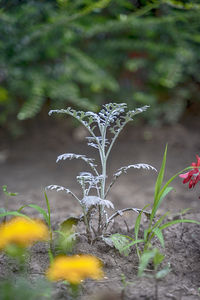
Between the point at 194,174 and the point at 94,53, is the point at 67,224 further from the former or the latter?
the point at 94,53

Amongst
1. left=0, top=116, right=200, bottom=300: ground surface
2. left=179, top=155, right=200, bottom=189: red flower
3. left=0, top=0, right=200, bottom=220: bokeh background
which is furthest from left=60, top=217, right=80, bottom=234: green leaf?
left=0, top=0, right=200, bottom=220: bokeh background

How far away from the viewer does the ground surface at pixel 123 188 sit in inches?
55.6

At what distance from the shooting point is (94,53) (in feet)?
12.9

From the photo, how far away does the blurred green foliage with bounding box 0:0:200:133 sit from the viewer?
3475mm

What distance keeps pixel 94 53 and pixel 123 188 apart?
5.14 ft

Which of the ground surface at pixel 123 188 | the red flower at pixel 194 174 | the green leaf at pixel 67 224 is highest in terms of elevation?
the red flower at pixel 194 174

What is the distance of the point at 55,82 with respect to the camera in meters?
3.58

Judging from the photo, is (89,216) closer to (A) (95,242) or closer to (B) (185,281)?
(A) (95,242)

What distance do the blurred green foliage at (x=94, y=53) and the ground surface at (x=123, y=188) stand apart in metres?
0.30

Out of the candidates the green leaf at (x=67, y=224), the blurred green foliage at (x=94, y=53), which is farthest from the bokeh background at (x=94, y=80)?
the green leaf at (x=67, y=224)

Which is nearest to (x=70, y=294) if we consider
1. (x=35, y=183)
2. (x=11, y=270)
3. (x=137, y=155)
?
(x=11, y=270)

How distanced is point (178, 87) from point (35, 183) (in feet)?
5.98

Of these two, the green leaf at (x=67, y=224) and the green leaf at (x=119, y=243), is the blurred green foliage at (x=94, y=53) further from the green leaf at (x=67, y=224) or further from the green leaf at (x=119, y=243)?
the green leaf at (x=119, y=243)

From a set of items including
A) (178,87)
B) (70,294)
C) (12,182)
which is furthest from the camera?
(178,87)
